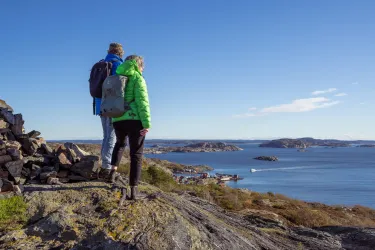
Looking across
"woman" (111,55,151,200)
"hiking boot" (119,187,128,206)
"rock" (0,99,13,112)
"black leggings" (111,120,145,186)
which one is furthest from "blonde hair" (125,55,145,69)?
"rock" (0,99,13,112)

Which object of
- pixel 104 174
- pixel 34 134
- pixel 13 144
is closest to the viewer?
pixel 104 174

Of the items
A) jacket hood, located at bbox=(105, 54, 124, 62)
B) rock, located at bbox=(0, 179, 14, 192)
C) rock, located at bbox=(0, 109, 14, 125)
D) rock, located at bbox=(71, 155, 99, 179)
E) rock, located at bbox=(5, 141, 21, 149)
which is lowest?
rock, located at bbox=(0, 179, 14, 192)

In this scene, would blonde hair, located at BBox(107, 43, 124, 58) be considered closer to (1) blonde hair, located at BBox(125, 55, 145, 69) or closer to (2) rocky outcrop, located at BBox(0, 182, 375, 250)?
(1) blonde hair, located at BBox(125, 55, 145, 69)

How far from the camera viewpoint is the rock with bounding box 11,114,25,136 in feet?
25.0

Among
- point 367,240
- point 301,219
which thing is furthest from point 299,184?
point 367,240

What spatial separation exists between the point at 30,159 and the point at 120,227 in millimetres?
3195

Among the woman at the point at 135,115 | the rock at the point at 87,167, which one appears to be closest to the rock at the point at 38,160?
the rock at the point at 87,167

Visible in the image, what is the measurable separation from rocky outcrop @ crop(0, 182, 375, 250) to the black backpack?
1.76 meters

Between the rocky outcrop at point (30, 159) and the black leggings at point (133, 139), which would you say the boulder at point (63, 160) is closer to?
the rocky outcrop at point (30, 159)

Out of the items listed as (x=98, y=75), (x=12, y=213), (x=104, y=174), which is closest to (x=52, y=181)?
(x=104, y=174)

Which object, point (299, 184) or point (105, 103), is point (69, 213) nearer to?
point (105, 103)

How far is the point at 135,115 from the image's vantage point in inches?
221

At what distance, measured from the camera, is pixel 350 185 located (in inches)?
2474

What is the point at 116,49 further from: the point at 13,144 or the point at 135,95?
the point at 13,144
